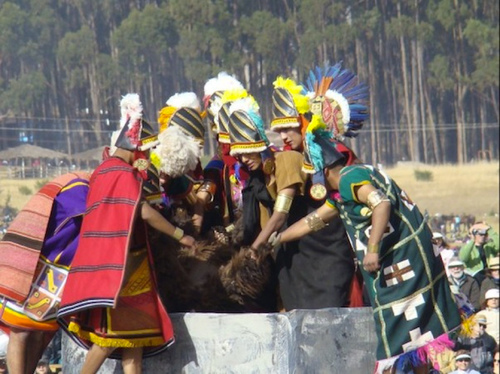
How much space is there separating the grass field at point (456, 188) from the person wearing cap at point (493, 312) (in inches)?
460

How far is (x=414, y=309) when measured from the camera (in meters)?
6.21

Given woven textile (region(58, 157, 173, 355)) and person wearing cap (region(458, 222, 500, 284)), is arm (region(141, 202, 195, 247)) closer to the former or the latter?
woven textile (region(58, 157, 173, 355))

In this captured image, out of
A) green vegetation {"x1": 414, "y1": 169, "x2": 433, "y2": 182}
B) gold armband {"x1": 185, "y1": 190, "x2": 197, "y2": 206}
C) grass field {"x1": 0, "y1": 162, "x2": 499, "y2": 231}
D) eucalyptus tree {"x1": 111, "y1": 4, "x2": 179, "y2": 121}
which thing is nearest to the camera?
gold armband {"x1": 185, "y1": 190, "x2": 197, "y2": 206}

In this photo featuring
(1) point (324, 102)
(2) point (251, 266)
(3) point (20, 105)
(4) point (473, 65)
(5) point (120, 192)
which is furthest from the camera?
(4) point (473, 65)

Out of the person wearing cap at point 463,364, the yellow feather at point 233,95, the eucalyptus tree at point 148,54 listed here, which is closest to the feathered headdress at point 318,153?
the yellow feather at point 233,95

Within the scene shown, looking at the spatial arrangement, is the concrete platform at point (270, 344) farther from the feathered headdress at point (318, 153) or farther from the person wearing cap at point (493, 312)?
the person wearing cap at point (493, 312)

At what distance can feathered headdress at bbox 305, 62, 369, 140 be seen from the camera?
6.99 metres

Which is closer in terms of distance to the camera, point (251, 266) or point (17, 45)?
point (251, 266)

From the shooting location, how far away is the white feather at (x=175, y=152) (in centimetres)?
662

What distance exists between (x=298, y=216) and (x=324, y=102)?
27.2 inches

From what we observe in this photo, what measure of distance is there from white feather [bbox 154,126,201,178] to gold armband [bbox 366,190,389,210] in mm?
1122

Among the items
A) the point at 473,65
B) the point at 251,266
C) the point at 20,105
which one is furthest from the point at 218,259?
the point at 473,65

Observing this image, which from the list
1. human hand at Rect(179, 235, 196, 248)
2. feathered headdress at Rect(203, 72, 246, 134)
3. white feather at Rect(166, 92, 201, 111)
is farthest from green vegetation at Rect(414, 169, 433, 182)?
human hand at Rect(179, 235, 196, 248)

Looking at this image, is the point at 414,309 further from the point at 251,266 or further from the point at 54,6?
the point at 54,6
